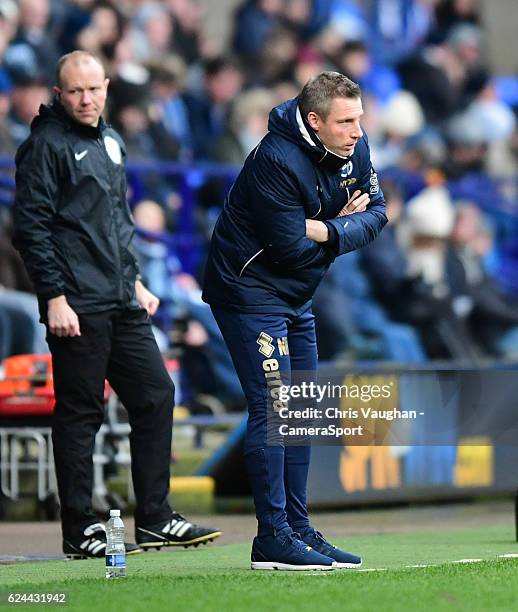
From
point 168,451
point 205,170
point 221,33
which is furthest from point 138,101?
point 168,451

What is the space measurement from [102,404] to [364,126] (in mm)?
10619

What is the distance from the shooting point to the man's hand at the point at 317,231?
672 cm

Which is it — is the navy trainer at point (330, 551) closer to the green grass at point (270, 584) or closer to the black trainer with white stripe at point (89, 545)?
the green grass at point (270, 584)

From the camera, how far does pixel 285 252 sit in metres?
6.67

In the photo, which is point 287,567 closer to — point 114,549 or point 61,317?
point 114,549

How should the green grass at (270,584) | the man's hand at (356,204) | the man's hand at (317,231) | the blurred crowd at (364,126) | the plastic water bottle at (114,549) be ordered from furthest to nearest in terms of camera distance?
the blurred crowd at (364,126)
the man's hand at (356,204)
the man's hand at (317,231)
the plastic water bottle at (114,549)
the green grass at (270,584)

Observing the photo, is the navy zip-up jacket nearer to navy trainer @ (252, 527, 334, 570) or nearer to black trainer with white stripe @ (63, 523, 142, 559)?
navy trainer @ (252, 527, 334, 570)

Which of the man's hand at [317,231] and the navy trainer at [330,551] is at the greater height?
the man's hand at [317,231]

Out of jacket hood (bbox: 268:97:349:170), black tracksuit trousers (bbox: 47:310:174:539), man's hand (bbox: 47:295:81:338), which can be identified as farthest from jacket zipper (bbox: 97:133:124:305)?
jacket hood (bbox: 268:97:349:170)

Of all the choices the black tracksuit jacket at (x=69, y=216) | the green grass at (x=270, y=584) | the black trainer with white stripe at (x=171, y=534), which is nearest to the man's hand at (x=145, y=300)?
the black tracksuit jacket at (x=69, y=216)

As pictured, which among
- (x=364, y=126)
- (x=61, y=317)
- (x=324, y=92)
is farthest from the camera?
(x=364, y=126)

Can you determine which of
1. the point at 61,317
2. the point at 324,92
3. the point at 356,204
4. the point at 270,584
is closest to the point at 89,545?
the point at 61,317

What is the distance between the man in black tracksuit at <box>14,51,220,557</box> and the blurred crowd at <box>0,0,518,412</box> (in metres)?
4.47

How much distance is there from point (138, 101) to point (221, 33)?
13.8ft
